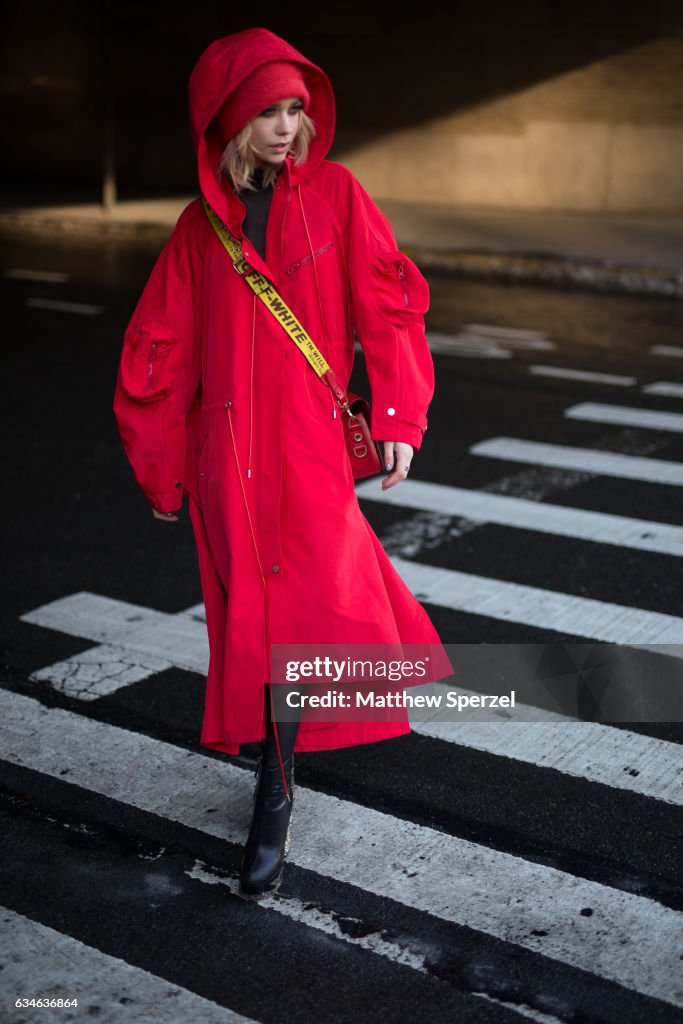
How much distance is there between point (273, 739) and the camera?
11.9 feet

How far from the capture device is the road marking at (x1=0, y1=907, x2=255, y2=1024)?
3016mm

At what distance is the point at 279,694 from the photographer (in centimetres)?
358

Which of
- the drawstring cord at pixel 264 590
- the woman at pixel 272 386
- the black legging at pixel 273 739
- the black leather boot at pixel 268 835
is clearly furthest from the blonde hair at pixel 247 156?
the black leather boot at pixel 268 835

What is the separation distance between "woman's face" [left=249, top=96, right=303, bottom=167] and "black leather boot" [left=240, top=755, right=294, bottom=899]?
5.00ft

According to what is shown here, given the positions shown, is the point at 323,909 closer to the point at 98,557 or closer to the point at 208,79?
the point at 208,79

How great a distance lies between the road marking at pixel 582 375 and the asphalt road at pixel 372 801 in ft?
7.42

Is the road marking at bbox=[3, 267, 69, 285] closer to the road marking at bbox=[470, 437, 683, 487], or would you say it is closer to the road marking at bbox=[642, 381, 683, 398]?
the road marking at bbox=[642, 381, 683, 398]

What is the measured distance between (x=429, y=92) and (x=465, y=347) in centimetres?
1006

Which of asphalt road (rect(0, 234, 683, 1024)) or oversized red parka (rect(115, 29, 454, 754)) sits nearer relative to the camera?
asphalt road (rect(0, 234, 683, 1024))

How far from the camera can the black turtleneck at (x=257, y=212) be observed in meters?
3.49

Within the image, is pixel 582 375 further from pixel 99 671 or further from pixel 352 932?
pixel 352 932

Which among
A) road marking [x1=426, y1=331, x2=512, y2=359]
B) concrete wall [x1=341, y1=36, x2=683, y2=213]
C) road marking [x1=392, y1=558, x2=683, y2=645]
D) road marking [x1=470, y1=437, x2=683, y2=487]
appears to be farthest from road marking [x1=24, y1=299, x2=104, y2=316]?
concrete wall [x1=341, y1=36, x2=683, y2=213]

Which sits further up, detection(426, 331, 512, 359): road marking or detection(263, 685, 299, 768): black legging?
detection(426, 331, 512, 359): road marking

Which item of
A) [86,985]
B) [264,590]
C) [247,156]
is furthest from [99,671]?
[247,156]
